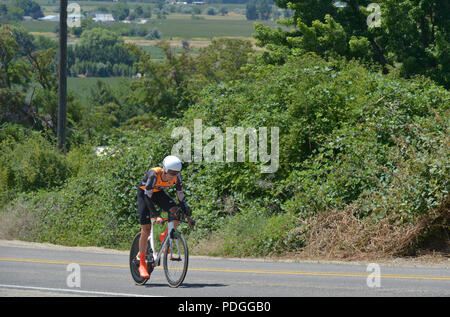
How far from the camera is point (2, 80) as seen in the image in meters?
46.8

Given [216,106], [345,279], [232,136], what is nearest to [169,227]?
[345,279]

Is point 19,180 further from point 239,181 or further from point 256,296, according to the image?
point 256,296

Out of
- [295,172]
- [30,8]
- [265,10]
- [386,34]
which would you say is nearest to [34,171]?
[295,172]

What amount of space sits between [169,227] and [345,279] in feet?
10.2

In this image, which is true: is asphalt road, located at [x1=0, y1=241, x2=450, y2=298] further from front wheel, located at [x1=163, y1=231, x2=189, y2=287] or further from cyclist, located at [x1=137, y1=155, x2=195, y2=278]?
cyclist, located at [x1=137, y1=155, x2=195, y2=278]

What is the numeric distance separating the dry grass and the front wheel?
16.6 feet

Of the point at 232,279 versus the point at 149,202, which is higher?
the point at 149,202

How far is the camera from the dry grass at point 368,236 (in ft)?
45.9

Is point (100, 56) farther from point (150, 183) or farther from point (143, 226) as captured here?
point (150, 183)

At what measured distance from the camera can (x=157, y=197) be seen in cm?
1084

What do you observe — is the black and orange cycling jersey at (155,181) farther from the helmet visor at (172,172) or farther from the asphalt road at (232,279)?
the asphalt road at (232,279)

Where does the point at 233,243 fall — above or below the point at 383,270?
below

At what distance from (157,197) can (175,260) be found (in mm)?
1156

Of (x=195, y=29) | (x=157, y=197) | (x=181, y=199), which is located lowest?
(x=195, y=29)
